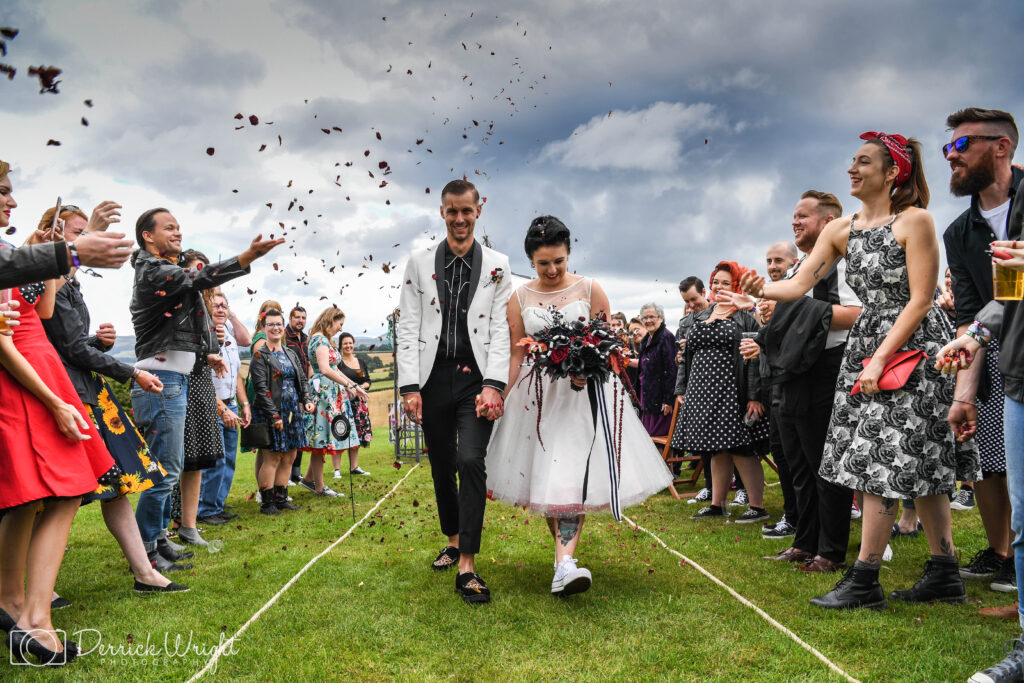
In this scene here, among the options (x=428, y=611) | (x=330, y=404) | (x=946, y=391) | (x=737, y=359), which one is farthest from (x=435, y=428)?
(x=330, y=404)

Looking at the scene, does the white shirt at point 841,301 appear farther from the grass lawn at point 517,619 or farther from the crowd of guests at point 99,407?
the crowd of guests at point 99,407

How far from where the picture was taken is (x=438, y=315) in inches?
177

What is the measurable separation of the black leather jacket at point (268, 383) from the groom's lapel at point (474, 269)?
4.45 metres

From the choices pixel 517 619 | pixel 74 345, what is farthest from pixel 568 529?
pixel 74 345

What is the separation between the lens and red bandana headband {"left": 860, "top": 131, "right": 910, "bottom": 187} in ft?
12.2

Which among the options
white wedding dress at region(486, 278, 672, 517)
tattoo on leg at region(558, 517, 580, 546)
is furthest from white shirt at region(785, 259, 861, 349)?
tattoo on leg at region(558, 517, 580, 546)

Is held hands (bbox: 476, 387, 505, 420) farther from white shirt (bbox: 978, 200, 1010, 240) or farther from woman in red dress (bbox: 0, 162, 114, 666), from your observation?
white shirt (bbox: 978, 200, 1010, 240)

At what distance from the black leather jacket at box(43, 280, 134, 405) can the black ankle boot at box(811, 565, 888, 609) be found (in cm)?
452

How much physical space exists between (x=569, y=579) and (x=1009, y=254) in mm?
2647

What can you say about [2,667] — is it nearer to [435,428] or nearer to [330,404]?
[435,428]

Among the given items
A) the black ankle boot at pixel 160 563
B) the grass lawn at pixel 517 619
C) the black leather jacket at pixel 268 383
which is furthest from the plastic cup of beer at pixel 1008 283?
the black leather jacket at pixel 268 383

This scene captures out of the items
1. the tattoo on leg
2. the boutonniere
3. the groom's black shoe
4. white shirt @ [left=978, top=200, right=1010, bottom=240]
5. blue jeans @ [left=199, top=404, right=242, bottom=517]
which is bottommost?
blue jeans @ [left=199, top=404, right=242, bottom=517]

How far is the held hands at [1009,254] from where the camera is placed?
96.3 inches

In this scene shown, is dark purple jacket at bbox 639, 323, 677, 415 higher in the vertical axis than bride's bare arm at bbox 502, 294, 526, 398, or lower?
lower
